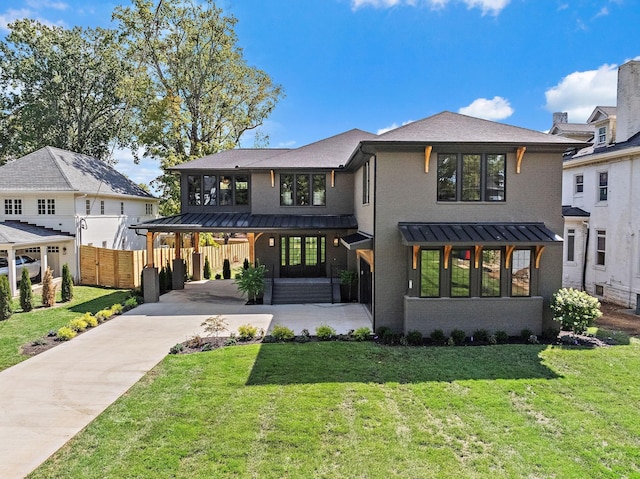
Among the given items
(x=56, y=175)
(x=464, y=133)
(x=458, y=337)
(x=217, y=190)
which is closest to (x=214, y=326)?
(x=458, y=337)

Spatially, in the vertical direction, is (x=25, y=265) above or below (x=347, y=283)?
above

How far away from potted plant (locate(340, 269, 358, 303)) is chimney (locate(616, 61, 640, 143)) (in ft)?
41.3

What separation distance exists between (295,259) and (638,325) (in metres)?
12.6

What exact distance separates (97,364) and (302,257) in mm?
9777

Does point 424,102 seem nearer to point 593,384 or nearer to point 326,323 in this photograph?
point 326,323

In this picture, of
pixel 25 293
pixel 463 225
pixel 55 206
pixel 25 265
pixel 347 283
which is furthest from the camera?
pixel 55 206

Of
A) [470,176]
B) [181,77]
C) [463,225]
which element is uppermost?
[181,77]

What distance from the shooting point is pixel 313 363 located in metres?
8.76

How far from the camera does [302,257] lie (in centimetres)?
1750

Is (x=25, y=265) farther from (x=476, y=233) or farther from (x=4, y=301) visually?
(x=476, y=233)

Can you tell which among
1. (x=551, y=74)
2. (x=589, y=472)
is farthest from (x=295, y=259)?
(x=551, y=74)

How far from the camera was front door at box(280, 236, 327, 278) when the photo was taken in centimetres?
1741

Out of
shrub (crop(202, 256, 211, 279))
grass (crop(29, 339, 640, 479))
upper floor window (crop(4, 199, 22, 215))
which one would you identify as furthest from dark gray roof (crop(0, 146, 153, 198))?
grass (crop(29, 339, 640, 479))

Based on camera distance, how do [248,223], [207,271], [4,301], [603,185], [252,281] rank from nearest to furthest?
[4,301], [252,281], [248,223], [603,185], [207,271]
